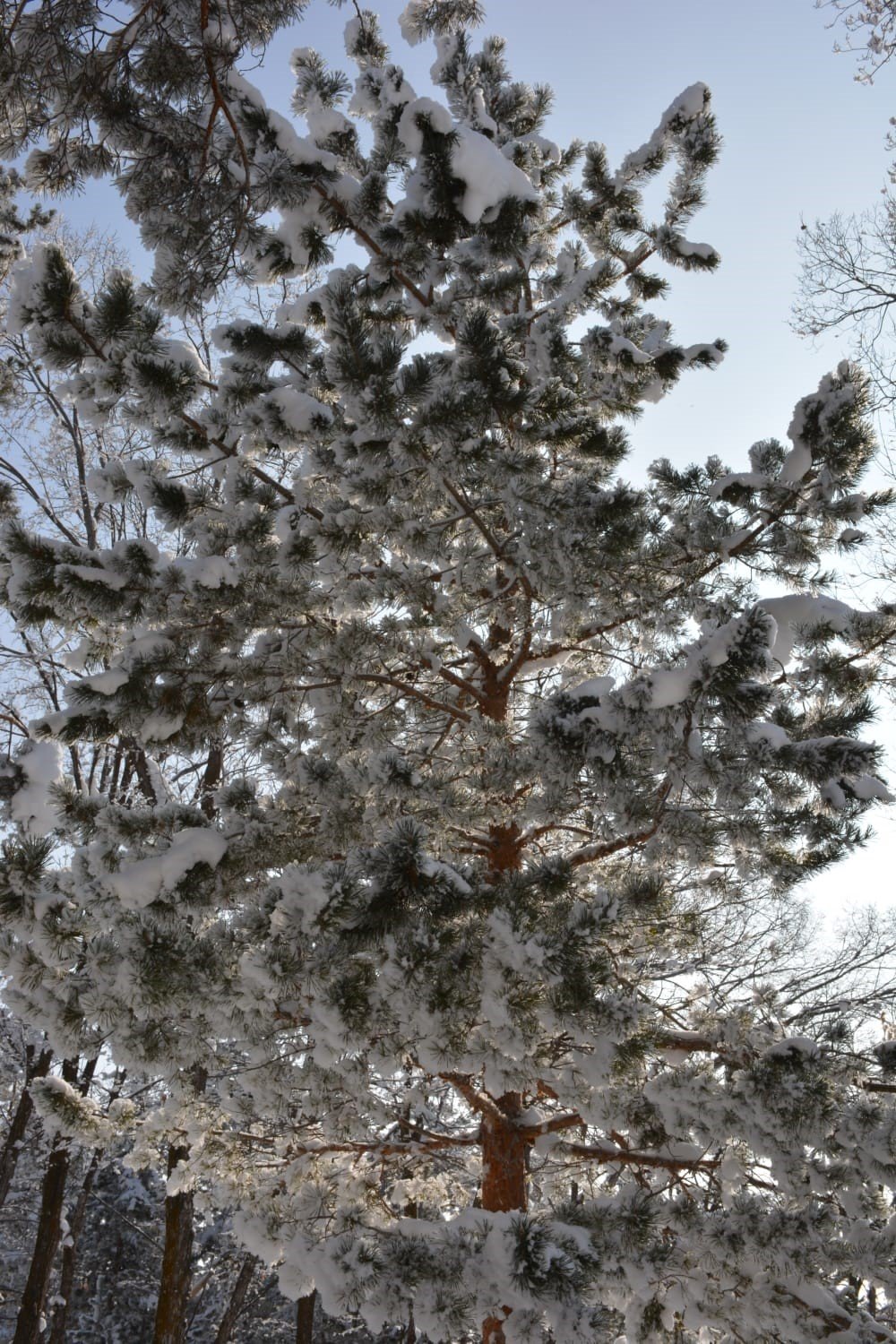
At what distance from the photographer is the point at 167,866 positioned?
3.44 m

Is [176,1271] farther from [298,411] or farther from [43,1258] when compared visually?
[298,411]

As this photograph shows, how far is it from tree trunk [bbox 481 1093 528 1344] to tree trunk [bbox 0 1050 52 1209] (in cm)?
741

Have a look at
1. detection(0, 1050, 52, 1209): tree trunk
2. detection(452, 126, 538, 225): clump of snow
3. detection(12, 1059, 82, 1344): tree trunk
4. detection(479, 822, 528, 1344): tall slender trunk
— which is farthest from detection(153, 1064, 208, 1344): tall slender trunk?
detection(452, 126, 538, 225): clump of snow

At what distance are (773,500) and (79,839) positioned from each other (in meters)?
3.97

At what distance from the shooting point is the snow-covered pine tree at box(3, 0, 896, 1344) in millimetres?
3068

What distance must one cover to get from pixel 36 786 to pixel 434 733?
8.49 feet

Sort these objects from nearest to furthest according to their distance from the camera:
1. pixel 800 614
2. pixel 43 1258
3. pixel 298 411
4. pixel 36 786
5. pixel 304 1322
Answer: pixel 36 786 → pixel 800 614 → pixel 298 411 → pixel 43 1258 → pixel 304 1322

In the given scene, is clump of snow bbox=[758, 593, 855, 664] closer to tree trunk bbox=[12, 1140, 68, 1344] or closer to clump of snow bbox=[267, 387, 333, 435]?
clump of snow bbox=[267, 387, 333, 435]

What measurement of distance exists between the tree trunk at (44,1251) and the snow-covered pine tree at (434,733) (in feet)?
16.2

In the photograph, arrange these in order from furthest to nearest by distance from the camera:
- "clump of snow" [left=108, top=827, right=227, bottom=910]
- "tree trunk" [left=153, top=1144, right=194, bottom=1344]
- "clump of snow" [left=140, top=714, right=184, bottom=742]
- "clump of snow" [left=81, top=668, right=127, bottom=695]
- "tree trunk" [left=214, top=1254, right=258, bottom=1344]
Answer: "tree trunk" [left=214, top=1254, right=258, bottom=1344] < "tree trunk" [left=153, top=1144, right=194, bottom=1344] < "clump of snow" [left=140, top=714, right=184, bottom=742] < "clump of snow" [left=81, top=668, right=127, bottom=695] < "clump of snow" [left=108, top=827, right=227, bottom=910]

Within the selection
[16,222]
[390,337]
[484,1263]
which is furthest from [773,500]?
[16,222]

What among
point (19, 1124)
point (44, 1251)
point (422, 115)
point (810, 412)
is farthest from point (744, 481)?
point (19, 1124)

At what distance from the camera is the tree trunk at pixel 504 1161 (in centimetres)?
451

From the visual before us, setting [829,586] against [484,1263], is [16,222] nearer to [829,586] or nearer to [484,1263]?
[829,586]
